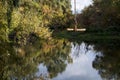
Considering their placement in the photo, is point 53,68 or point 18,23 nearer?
point 53,68

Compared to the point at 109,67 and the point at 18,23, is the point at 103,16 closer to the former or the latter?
the point at 18,23

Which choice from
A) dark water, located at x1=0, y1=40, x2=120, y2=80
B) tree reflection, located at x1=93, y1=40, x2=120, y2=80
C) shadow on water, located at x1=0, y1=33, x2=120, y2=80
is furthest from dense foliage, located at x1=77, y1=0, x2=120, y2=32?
tree reflection, located at x1=93, y1=40, x2=120, y2=80

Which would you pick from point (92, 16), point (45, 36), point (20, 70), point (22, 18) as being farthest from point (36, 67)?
point (92, 16)

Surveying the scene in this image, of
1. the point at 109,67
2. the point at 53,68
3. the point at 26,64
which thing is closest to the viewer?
the point at 109,67

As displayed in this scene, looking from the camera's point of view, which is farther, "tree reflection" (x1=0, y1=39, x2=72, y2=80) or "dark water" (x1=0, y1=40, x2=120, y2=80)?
"tree reflection" (x1=0, y1=39, x2=72, y2=80)

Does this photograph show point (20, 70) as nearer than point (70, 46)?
Yes

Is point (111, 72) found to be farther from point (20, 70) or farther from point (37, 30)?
point (37, 30)

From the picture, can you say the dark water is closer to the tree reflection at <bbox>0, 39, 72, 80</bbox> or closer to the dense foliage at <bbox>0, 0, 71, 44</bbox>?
the tree reflection at <bbox>0, 39, 72, 80</bbox>

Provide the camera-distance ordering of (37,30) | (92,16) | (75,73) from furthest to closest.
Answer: (92,16)
(37,30)
(75,73)

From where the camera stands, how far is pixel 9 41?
151 feet

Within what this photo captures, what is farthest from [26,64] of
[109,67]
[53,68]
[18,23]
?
[18,23]

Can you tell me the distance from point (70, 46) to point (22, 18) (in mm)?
8617

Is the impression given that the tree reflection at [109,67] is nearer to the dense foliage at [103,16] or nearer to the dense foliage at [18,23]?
the dense foliage at [18,23]

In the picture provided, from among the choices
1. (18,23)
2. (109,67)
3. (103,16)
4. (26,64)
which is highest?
(18,23)
